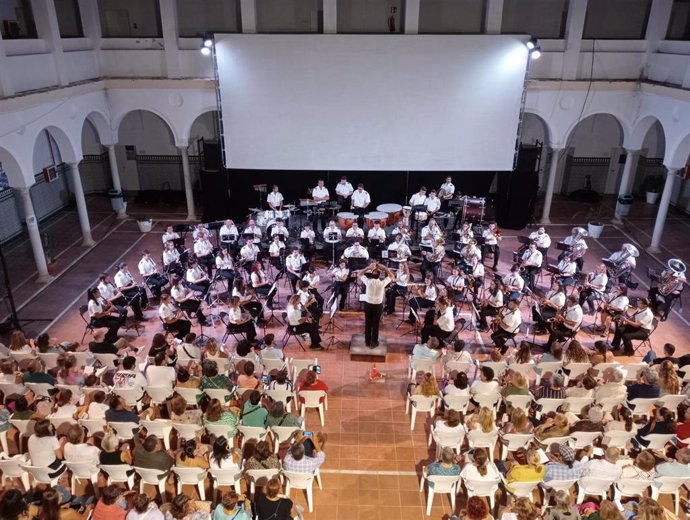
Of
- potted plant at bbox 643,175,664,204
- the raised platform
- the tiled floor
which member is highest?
potted plant at bbox 643,175,664,204

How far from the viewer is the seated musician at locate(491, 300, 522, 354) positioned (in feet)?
35.7

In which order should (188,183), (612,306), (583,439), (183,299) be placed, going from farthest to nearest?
(188,183) → (183,299) → (612,306) → (583,439)

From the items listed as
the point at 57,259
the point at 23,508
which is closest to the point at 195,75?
the point at 57,259

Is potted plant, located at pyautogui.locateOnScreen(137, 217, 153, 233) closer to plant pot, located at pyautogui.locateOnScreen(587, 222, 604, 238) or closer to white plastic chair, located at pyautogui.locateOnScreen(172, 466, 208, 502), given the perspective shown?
white plastic chair, located at pyautogui.locateOnScreen(172, 466, 208, 502)

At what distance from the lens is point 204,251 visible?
14141 mm

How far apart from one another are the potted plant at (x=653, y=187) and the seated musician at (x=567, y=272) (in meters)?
9.66

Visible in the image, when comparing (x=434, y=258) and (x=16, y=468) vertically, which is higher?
(x=434, y=258)

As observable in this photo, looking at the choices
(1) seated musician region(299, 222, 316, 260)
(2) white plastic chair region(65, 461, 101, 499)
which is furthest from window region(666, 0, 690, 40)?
(2) white plastic chair region(65, 461, 101, 499)

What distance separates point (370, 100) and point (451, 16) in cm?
441

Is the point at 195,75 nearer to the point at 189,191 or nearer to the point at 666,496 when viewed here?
the point at 189,191

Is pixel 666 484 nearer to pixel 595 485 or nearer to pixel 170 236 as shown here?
pixel 595 485

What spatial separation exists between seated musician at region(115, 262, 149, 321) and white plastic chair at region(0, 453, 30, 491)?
17.5 feet

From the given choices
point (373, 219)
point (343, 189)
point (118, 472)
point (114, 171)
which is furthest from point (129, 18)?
point (118, 472)

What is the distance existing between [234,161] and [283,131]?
1.88m
